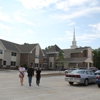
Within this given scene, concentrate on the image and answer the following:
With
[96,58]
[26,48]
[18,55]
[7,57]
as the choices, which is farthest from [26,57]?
[96,58]

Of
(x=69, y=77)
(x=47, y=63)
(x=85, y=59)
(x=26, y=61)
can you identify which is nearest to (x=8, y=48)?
(x=26, y=61)

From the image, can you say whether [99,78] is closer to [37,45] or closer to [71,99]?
[71,99]

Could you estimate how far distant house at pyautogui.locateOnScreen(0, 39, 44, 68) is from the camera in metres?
42.6

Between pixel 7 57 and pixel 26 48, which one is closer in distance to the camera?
pixel 7 57

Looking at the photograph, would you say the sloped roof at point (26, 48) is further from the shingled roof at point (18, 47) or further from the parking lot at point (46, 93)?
the parking lot at point (46, 93)

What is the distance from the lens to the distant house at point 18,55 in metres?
42.6

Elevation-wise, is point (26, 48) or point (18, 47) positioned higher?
point (18, 47)

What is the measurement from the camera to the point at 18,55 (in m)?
47.2

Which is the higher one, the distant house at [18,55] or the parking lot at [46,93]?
the distant house at [18,55]

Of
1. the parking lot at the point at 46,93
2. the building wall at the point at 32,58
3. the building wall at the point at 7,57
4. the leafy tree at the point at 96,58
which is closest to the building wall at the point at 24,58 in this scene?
the building wall at the point at 32,58

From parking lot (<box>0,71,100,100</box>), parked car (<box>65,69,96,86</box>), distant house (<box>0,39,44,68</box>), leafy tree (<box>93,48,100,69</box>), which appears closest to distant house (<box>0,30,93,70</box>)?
distant house (<box>0,39,44,68</box>)

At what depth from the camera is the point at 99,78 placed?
13.3 m

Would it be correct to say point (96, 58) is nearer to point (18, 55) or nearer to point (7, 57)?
point (18, 55)

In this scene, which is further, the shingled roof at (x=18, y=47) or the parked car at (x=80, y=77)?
the shingled roof at (x=18, y=47)
